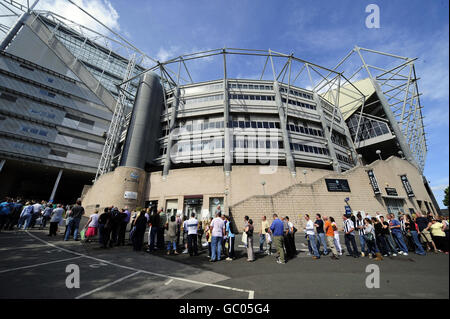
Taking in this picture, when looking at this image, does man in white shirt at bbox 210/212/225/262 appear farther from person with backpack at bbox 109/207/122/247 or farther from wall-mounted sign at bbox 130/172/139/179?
wall-mounted sign at bbox 130/172/139/179

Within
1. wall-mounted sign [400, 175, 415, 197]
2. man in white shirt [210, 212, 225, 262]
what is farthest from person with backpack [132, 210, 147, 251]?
wall-mounted sign [400, 175, 415, 197]

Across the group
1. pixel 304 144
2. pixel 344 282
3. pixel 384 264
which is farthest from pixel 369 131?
pixel 344 282

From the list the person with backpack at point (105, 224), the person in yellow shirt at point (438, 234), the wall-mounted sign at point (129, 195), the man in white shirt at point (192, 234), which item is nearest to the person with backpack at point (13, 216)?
the person with backpack at point (105, 224)

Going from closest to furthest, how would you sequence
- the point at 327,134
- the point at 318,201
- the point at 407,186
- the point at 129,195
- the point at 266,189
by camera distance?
the point at 318,201 → the point at 266,189 → the point at 407,186 → the point at 129,195 → the point at 327,134

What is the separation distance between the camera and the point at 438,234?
8.70m

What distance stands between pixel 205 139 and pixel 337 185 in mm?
17583

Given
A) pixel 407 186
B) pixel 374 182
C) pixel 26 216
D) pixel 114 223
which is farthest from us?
pixel 407 186

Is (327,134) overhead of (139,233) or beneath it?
overhead

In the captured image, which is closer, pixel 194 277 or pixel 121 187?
pixel 194 277

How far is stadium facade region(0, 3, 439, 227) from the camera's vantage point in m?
22.1

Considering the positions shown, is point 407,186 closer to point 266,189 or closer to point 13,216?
point 266,189

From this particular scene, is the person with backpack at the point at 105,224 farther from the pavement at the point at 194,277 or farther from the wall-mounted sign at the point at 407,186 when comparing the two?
the wall-mounted sign at the point at 407,186

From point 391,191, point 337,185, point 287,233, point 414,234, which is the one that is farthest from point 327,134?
point 287,233
